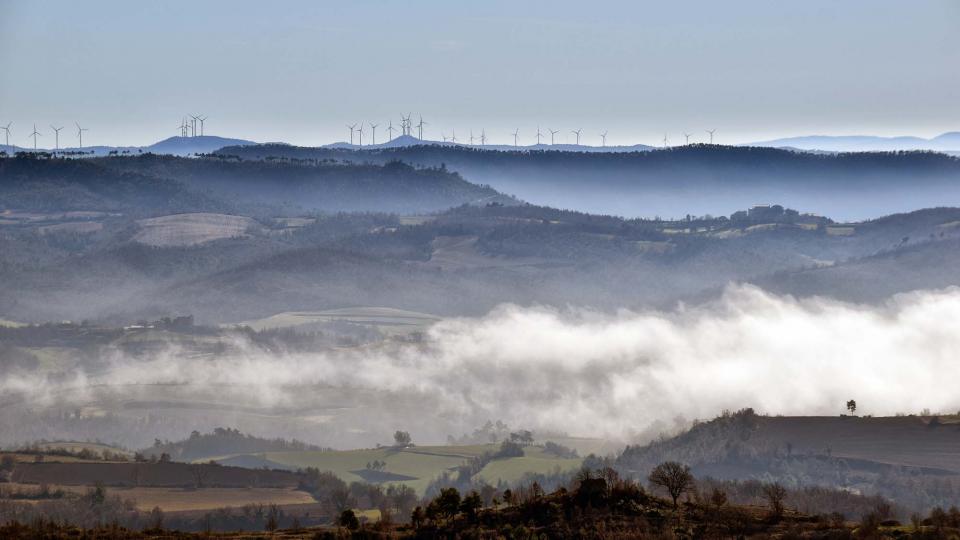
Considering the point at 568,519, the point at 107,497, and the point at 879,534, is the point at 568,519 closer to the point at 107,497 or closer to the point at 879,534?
the point at 879,534

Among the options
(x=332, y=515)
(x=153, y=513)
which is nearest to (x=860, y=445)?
(x=332, y=515)

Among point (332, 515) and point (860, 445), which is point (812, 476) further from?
point (332, 515)

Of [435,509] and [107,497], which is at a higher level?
[435,509]

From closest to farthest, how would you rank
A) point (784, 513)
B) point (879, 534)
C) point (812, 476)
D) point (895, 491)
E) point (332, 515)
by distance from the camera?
point (879, 534)
point (784, 513)
point (332, 515)
point (895, 491)
point (812, 476)

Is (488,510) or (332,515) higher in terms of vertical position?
(488,510)

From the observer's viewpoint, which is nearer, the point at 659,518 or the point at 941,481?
the point at 659,518

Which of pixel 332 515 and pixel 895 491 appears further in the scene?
pixel 895 491

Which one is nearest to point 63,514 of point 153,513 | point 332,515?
point 153,513

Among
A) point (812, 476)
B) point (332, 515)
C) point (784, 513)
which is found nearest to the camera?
point (784, 513)

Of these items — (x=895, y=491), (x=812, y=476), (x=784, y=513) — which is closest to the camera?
(x=784, y=513)
